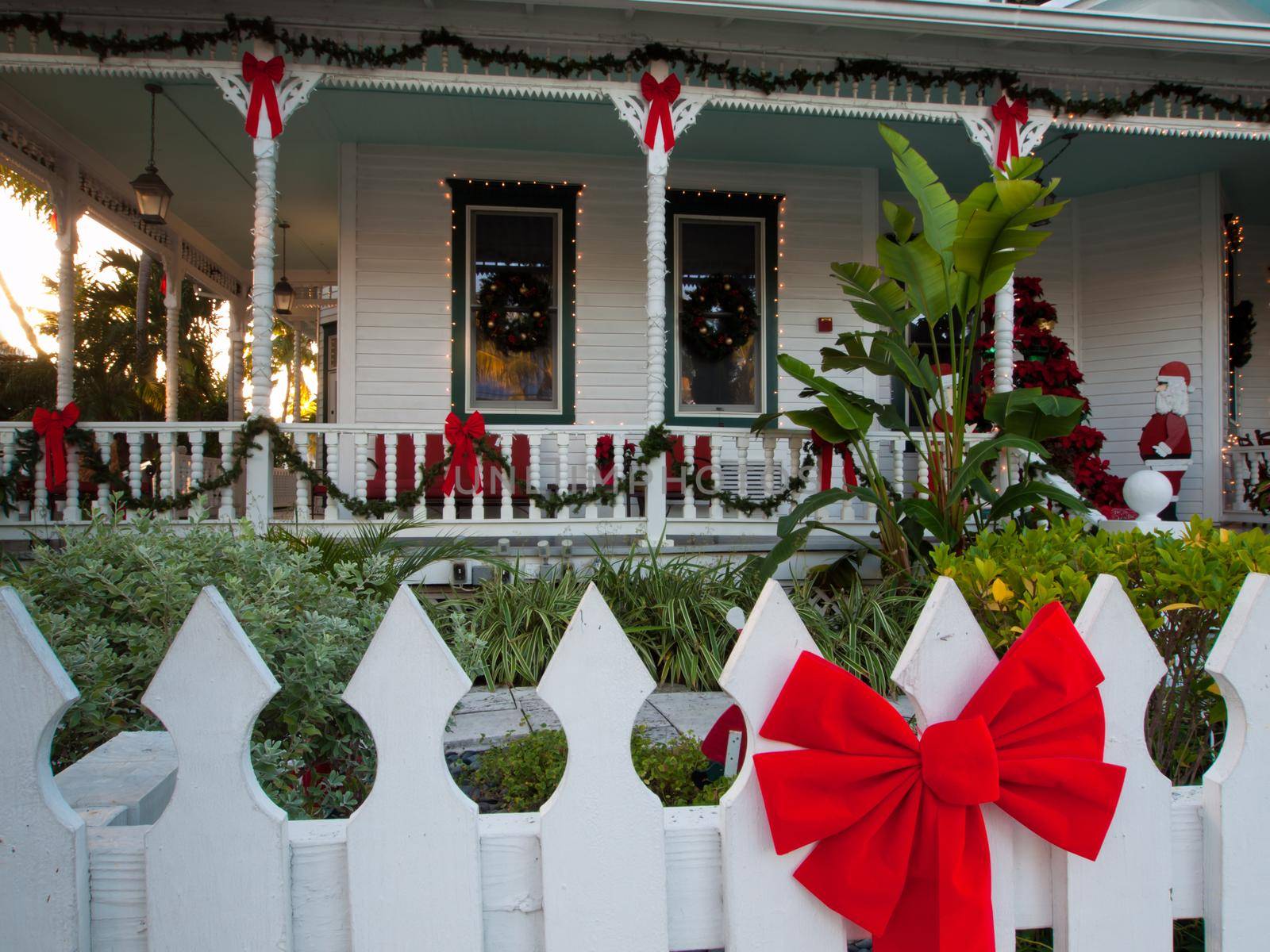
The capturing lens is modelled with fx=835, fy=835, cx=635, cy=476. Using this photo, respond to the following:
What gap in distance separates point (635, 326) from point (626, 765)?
7930 millimetres

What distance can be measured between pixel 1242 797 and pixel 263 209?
6.61m

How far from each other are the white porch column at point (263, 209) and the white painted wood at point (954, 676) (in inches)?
228

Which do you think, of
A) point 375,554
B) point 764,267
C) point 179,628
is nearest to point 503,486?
point 375,554

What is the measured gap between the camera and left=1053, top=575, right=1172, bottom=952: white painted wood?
4.18 ft

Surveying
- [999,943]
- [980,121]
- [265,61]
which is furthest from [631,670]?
[980,121]

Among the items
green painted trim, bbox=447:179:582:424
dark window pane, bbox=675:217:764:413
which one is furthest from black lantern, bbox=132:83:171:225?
dark window pane, bbox=675:217:764:413

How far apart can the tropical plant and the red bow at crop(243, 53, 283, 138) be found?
10.0 ft

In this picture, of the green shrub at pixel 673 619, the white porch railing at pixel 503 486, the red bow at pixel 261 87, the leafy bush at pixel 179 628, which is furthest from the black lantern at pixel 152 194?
the leafy bush at pixel 179 628

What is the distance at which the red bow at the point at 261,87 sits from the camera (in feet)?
20.1

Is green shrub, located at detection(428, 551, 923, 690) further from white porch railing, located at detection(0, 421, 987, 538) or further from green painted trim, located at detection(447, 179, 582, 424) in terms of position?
green painted trim, located at detection(447, 179, 582, 424)

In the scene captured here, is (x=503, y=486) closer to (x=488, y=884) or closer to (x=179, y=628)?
(x=179, y=628)

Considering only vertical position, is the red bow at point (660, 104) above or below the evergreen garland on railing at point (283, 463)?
above

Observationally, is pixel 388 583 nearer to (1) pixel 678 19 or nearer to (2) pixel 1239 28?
(1) pixel 678 19

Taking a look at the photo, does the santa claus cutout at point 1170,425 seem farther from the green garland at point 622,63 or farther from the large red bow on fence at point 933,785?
the large red bow on fence at point 933,785
